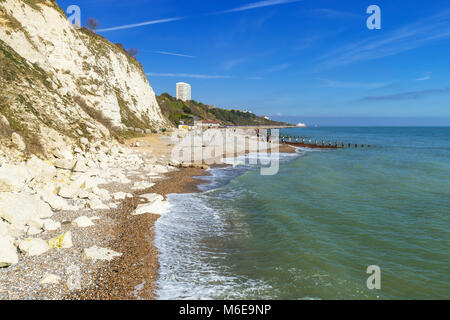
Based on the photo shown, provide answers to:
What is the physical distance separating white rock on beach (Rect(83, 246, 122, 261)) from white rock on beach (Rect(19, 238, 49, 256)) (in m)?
1.48

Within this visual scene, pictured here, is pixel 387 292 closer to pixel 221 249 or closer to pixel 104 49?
pixel 221 249

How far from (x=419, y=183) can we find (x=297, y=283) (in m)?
24.3

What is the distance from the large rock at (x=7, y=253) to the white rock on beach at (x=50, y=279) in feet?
5.07

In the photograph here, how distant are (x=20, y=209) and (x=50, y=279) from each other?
5388 mm

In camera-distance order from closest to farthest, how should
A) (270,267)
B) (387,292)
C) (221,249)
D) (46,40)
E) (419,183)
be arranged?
(387,292), (270,267), (221,249), (419,183), (46,40)

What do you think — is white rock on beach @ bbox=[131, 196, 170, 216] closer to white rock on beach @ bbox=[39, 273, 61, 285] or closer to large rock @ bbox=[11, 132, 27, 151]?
white rock on beach @ bbox=[39, 273, 61, 285]

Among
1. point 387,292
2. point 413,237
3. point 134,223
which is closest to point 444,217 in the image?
point 413,237

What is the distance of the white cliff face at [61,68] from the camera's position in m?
27.3

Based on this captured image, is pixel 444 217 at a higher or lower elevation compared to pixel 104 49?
lower

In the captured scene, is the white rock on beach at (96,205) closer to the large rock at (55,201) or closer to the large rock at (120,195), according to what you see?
the large rock at (55,201)

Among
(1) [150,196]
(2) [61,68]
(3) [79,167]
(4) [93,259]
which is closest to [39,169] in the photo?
(3) [79,167]

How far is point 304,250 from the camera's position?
40.7 feet

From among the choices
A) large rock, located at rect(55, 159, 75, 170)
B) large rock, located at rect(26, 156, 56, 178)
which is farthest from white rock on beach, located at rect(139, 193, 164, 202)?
large rock, located at rect(55, 159, 75, 170)

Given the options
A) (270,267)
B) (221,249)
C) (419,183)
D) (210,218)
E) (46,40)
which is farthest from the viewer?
(46,40)
